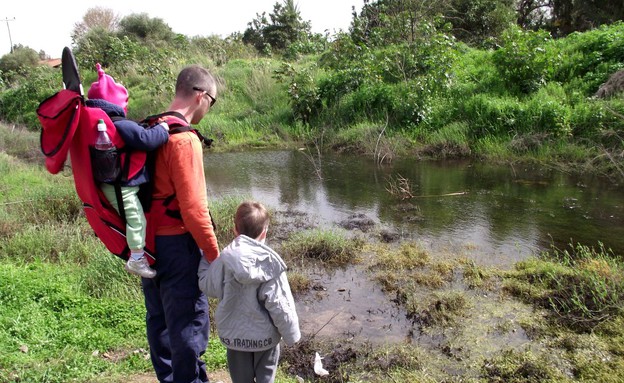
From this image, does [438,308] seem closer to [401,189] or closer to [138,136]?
[138,136]

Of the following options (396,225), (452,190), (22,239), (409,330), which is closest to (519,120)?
(452,190)

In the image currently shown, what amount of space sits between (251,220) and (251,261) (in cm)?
23

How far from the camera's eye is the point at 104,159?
2256 mm

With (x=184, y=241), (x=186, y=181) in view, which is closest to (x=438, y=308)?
(x=184, y=241)

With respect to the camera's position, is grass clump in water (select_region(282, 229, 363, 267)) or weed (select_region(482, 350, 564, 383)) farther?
grass clump in water (select_region(282, 229, 363, 267))

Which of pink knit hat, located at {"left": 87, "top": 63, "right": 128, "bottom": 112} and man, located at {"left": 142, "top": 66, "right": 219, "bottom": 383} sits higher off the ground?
pink knit hat, located at {"left": 87, "top": 63, "right": 128, "bottom": 112}

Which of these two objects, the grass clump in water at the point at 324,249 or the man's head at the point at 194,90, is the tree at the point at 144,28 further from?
the man's head at the point at 194,90

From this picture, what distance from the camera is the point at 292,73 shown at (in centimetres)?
1556

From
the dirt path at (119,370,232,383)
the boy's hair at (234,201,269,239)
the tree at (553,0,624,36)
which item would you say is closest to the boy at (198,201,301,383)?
the boy's hair at (234,201,269,239)

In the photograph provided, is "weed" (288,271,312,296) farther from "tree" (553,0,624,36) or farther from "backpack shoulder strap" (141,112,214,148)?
"tree" (553,0,624,36)

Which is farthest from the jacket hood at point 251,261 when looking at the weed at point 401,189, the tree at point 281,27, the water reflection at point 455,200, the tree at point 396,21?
the tree at point 281,27

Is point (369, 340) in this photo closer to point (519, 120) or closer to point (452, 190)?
point (452, 190)

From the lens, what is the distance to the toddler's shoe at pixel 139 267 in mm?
2410

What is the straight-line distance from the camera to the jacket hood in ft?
7.79
